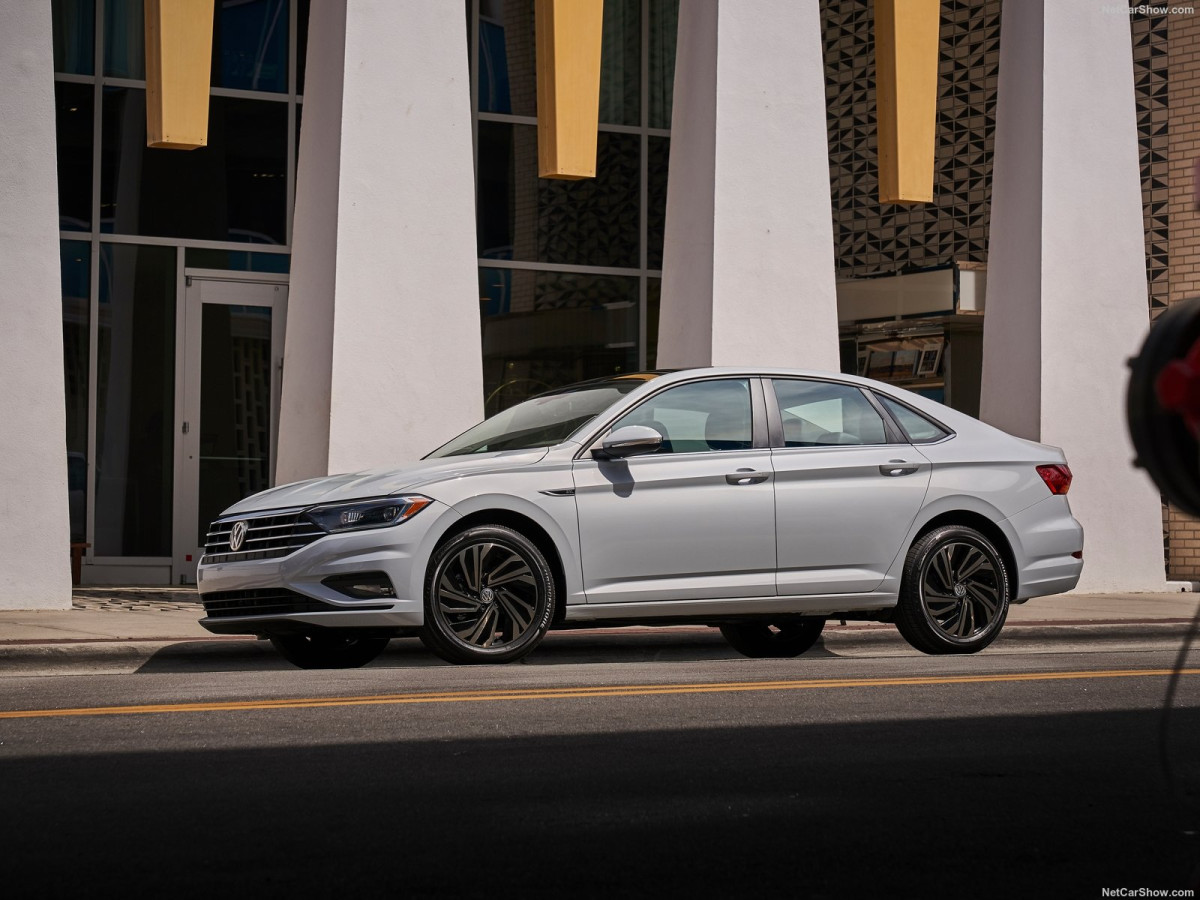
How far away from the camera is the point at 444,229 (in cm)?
1403

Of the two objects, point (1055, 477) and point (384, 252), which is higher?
point (384, 252)

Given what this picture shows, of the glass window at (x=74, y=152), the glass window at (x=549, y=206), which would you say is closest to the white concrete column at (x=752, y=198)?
the glass window at (x=549, y=206)

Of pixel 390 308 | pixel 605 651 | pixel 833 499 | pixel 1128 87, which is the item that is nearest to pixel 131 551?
pixel 390 308

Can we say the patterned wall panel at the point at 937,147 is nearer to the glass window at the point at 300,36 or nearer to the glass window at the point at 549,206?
the glass window at the point at 549,206

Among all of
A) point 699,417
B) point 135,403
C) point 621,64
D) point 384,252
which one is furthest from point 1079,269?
point 135,403

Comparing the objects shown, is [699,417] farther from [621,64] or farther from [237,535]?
[621,64]

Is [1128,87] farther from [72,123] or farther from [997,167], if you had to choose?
[72,123]

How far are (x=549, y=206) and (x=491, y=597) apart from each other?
35.2 feet

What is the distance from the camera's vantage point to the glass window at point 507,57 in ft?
61.2

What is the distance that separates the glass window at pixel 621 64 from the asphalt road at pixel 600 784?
11.9 meters

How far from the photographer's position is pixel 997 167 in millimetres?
16484

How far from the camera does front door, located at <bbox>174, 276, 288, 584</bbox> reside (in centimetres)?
1708

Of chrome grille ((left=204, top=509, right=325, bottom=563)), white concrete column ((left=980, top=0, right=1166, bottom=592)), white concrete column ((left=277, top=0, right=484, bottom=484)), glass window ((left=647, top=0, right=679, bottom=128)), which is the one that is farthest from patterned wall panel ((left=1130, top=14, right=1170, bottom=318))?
chrome grille ((left=204, top=509, right=325, bottom=563))

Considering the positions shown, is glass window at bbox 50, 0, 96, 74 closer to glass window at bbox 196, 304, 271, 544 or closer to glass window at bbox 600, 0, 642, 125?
glass window at bbox 196, 304, 271, 544
